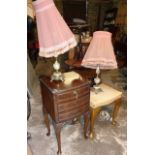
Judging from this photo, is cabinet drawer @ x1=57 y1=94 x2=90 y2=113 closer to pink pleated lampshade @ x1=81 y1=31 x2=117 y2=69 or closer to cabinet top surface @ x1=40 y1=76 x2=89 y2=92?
Result: cabinet top surface @ x1=40 y1=76 x2=89 y2=92

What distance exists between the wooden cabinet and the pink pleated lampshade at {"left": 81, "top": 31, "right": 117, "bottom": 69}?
0.26 meters

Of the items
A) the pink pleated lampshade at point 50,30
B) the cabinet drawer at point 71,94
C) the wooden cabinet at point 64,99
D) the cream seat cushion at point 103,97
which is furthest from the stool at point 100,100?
the pink pleated lampshade at point 50,30

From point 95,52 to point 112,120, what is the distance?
33.3 inches

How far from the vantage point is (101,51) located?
6.14ft

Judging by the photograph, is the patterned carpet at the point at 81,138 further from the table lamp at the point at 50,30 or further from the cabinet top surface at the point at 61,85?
the table lamp at the point at 50,30

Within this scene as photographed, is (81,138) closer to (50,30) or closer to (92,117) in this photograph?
(92,117)

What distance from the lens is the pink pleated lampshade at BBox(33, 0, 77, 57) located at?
4.70ft

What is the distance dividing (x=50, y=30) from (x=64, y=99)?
0.56 metres

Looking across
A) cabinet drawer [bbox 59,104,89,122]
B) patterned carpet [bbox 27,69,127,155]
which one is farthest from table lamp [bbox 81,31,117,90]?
patterned carpet [bbox 27,69,127,155]

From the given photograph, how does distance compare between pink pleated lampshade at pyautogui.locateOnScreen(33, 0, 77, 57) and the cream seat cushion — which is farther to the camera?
the cream seat cushion

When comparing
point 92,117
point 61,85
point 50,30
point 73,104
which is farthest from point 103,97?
point 50,30
